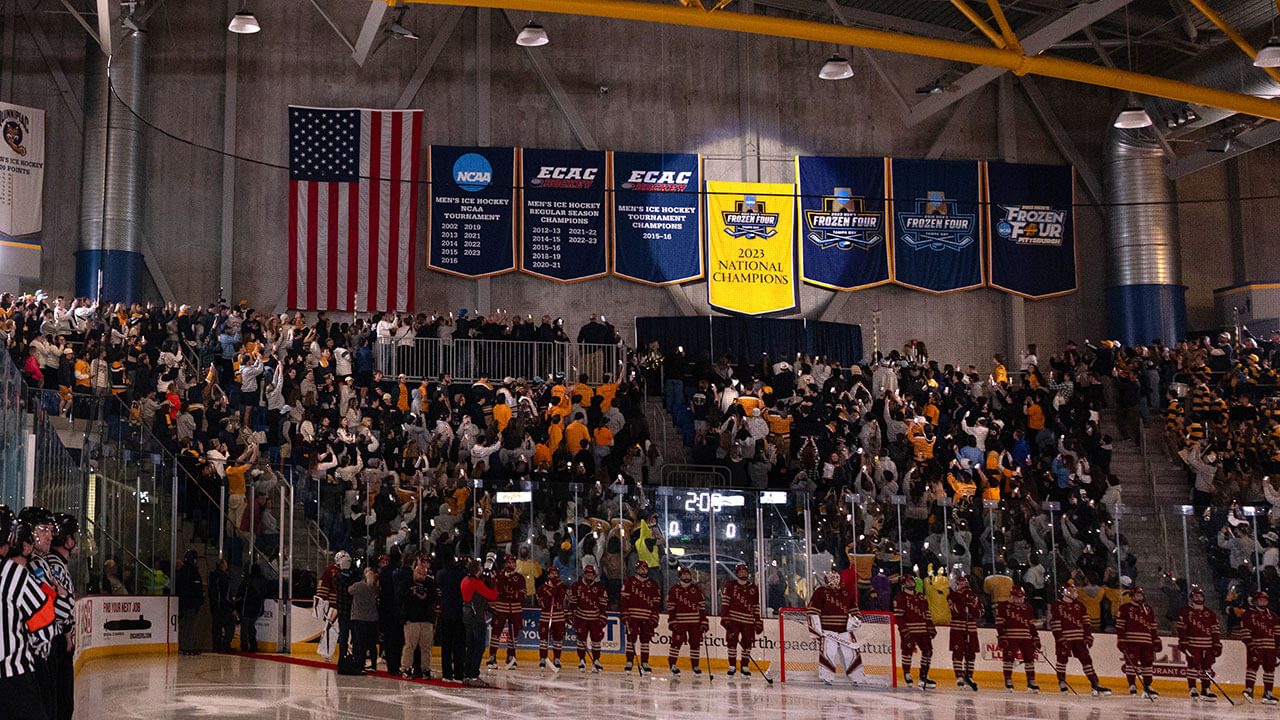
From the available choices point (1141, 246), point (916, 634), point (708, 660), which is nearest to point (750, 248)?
point (1141, 246)

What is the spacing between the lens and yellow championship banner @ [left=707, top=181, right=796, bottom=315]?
109ft

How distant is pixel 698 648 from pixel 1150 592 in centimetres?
675

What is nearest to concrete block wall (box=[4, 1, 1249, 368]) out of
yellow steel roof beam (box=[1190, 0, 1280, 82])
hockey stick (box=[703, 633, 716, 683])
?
yellow steel roof beam (box=[1190, 0, 1280, 82])

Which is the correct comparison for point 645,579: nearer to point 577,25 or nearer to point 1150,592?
point 1150,592

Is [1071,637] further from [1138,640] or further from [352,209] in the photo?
[352,209]

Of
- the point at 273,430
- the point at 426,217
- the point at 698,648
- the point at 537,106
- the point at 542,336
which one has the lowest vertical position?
the point at 698,648

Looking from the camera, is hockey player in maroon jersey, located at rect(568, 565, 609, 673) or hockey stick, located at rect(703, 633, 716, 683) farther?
hockey player in maroon jersey, located at rect(568, 565, 609, 673)

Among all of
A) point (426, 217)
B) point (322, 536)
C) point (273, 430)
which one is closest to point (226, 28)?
point (426, 217)

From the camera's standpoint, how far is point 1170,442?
27.4m

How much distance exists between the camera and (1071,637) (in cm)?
1867

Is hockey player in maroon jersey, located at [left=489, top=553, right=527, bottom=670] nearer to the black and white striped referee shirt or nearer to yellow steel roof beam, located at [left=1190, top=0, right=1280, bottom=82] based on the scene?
the black and white striped referee shirt

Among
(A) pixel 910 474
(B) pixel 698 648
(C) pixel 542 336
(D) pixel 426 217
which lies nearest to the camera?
(B) pixel 698 648

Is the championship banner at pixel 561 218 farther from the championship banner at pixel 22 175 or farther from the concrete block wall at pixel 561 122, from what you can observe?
the championship banner at pixel 22 175

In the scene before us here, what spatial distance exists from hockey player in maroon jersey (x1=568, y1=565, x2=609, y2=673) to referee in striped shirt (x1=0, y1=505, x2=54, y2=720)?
38.9 ft
